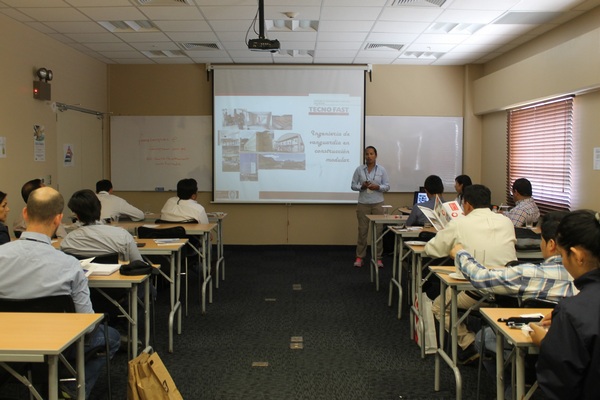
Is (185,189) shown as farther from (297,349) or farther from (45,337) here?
(45,337)

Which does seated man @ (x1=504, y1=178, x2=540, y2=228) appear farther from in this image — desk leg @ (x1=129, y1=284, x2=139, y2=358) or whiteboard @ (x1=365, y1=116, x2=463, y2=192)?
desk leg @ (x1=129, y1=284, x2=139, y2=358)

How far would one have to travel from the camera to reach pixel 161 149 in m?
8.32

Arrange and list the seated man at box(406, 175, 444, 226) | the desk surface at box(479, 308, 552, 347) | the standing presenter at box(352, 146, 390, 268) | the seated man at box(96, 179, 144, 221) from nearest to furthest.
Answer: the desk surface at box(479, 308, 552, 347) < the seated man at box(406, 175, 444, 226) < the seated man at box(96, 179, 144, 221) < the standing presenter at box(352, 146, 390, 268)

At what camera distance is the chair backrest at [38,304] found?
7.71ft

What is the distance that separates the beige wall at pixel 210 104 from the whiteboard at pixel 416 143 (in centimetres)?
14

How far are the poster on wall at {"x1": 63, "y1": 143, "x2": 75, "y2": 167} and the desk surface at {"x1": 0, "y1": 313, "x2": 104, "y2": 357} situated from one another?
507cm

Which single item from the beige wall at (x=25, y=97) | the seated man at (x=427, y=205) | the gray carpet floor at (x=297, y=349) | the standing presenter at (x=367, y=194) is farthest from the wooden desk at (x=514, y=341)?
the beige wall at (x=25, y=97)

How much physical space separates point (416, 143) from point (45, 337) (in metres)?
7.02

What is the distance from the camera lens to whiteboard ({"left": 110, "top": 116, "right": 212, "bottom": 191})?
8305mm

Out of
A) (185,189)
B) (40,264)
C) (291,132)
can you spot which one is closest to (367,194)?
(291,132)

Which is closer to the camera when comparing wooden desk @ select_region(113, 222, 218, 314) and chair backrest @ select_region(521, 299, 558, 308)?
chair backrest @ select_region(521, 299, 558, 308)

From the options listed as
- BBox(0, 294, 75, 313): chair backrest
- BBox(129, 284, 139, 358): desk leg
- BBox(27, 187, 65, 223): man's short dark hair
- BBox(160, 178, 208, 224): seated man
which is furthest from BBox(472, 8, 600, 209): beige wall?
BBox(0, 294, 75, 313): chair backrest

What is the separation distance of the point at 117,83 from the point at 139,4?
11.1 feet

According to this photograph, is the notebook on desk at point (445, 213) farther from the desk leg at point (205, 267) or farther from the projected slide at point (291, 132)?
the projected slide at point (291, 132)
